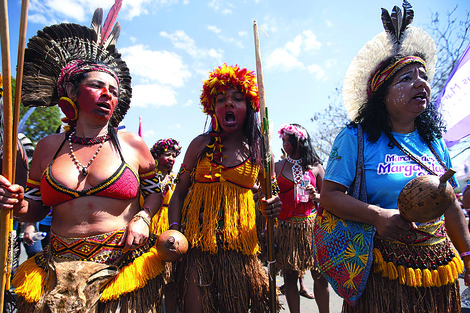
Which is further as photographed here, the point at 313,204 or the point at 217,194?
the point at 313,204

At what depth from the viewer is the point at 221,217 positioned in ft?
8.50

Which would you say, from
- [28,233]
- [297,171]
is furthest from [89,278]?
[297,171]

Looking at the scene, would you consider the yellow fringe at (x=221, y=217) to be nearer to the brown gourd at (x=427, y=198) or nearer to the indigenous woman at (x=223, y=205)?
the indigenous woman at (x=223, y=205)

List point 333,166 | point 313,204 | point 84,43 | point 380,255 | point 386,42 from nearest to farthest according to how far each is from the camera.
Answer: point 380,255, point 333,166, point 386,42, point 84,43, point 313,204

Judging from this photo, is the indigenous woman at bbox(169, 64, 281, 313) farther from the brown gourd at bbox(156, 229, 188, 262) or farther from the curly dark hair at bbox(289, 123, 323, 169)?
the curly dark hair at bbox(289, 123, 323, 169)

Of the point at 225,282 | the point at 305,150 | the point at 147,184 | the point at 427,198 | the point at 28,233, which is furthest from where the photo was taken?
the point at 305,150

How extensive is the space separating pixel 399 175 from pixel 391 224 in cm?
41

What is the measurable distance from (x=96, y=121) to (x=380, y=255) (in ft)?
6.95

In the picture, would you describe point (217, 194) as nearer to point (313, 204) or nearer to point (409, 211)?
point (409, 211)

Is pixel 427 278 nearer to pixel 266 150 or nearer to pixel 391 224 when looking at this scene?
pixel 391 224

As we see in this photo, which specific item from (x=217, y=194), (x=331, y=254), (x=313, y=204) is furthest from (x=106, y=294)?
(x=313, y=204)

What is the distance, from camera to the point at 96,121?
2152mm

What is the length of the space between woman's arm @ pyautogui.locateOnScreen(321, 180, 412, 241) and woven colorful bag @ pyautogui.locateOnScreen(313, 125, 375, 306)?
0.09 m

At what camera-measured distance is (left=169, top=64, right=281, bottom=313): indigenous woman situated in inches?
96.3
